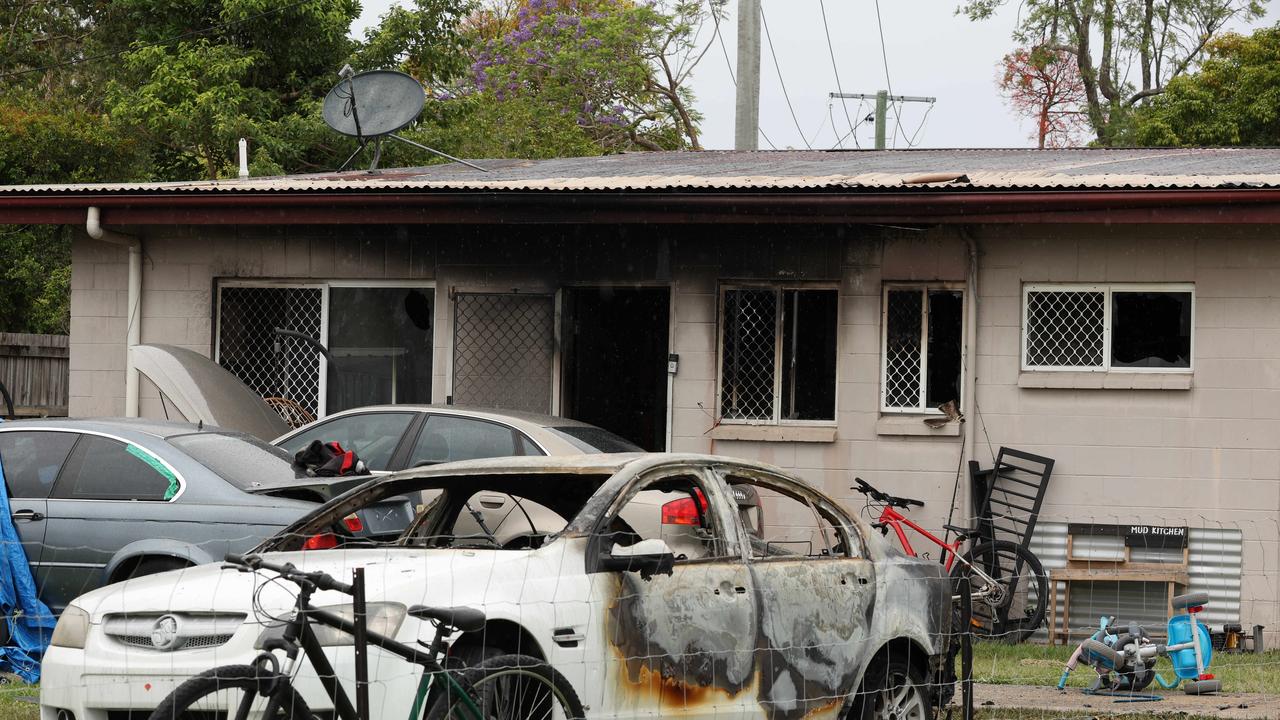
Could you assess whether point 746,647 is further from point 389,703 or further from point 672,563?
point 389,703

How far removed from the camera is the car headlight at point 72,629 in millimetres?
5551

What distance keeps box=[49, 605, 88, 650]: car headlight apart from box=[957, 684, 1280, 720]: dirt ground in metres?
4.41

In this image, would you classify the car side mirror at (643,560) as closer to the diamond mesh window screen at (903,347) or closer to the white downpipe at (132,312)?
the diamond mesh window screen at (903,347)

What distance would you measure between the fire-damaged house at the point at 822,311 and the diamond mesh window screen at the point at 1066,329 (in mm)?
17

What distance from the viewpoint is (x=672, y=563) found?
5555 mm

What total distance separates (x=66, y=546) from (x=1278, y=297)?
328 inches

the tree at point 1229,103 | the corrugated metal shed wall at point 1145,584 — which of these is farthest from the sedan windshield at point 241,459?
the tree at point 1229,103

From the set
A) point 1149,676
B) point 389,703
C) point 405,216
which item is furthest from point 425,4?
point 389,703

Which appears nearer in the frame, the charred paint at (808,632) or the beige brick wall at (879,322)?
the charred paint at (808,632)

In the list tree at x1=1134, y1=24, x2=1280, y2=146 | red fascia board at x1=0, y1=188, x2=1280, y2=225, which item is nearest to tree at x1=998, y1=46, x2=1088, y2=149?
tree at x1=1134, y1=24, x2=1280, y2=146

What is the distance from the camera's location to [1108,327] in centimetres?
1107

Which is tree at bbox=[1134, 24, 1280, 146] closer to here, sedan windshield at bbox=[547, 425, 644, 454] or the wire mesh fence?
sedan windshield at bbox=[547, 425, 644, 454]

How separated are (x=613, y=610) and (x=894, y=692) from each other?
1729 mm

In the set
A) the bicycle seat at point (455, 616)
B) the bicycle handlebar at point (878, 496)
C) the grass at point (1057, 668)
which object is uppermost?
the bicycle seat at point (455, 616)
